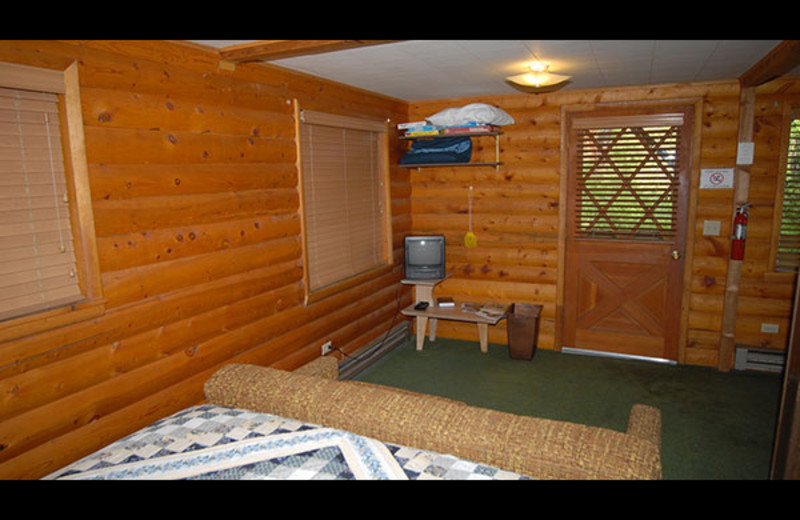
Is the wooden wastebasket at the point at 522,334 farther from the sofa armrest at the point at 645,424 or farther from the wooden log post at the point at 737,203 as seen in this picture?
the sofa armrest at the point at 645,424

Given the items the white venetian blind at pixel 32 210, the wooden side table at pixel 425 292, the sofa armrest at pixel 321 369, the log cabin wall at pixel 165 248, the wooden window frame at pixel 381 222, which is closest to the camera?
the white venetian blind at pixel 32 210

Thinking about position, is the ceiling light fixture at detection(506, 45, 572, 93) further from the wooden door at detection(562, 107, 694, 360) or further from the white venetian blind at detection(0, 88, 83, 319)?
the white venetian blind at detection(0, 88, 83, 319)

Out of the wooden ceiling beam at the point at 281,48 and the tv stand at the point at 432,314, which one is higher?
the wooden ceiling beam at the point at 281,48

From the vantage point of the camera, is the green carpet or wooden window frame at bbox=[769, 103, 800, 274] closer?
the green carpet

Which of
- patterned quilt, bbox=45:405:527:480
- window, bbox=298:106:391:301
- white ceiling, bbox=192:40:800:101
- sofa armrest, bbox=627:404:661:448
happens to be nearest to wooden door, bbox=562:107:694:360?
white ceiling, bbox=192:40:800:101

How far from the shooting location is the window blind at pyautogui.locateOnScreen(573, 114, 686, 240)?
411 centimetres

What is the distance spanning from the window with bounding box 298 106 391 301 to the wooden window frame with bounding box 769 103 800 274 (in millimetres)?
3152

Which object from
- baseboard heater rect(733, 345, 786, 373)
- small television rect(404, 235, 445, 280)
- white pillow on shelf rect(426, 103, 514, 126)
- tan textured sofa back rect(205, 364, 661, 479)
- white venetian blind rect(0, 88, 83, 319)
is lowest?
baseboard heater rect(733, 345, 786, 373)

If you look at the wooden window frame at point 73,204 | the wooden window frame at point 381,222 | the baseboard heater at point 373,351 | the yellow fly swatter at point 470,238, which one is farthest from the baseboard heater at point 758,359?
the wooden window frame at point 73,204

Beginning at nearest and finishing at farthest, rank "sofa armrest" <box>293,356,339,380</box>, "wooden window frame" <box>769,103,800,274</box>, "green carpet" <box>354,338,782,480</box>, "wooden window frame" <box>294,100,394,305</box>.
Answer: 1. "sofa armrest" <box>293,356,339,380</box>
2. "green carpet" <box>354,338,782,480</box>
3. "wooden window frame" <box>294,100,394,305</box>
4. "wooden window frame" <box>769,103,800,274</box>

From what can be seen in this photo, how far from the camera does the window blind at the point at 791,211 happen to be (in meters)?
3.73

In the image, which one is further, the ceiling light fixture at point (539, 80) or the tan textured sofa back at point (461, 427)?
the ceiling light fixture at point (539, 80)

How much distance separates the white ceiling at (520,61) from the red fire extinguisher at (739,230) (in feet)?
3.41

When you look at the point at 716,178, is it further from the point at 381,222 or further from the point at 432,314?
the point at 381,222
